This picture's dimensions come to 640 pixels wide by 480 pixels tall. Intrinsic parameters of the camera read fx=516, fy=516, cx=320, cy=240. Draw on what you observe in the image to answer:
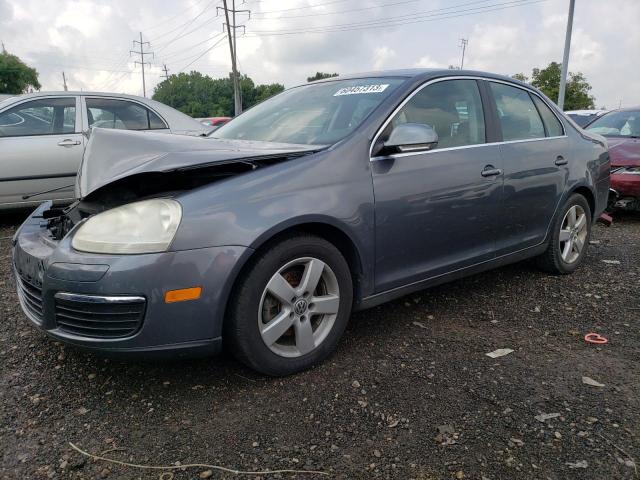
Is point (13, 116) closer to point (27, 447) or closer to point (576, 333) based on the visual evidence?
point (27, 447)

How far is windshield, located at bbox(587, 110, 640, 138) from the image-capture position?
7230 millimetres

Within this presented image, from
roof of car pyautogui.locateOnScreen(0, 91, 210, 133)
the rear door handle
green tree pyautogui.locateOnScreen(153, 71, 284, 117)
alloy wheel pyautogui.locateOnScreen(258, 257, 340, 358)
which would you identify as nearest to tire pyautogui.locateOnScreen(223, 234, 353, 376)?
alloy wheel pyautogui.locateOnScreen(258, 257, 340, 358)

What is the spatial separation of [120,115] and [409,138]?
4491 mm

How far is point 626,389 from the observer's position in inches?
96.7

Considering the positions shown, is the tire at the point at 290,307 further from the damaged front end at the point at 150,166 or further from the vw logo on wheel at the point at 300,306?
the damaged front end at the point at 150,166

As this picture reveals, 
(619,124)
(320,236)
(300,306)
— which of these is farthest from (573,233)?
(619,124)

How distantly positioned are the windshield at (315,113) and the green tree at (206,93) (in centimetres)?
7760

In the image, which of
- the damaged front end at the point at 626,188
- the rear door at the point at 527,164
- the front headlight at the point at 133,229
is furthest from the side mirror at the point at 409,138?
the damaged front end at the point at 626,188

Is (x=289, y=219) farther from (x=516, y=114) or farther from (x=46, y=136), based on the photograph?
(x=46, y=136)

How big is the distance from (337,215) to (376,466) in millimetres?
1143

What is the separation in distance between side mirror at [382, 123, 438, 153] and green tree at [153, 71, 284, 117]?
7858cm

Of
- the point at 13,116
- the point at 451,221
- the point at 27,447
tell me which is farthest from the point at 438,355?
the point at 13,116

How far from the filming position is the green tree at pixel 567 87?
3729 cm

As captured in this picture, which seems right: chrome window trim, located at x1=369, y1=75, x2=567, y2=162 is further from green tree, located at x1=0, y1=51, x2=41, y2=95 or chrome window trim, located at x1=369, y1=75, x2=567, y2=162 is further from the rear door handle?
green tree, located at x1=0, y1=51, x2=41, y2=95
